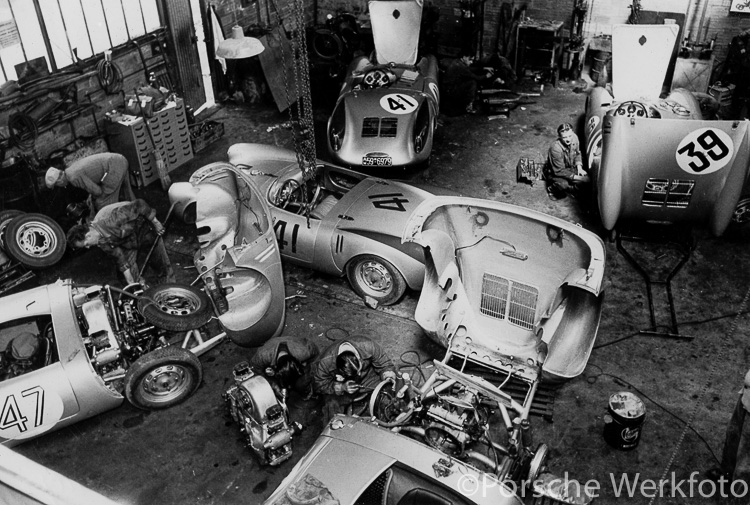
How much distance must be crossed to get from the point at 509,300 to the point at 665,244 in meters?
3.23

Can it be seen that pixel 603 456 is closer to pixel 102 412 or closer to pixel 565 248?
pixel 565 248

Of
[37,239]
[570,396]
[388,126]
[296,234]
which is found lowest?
[570,396]

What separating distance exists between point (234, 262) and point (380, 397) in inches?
74.2

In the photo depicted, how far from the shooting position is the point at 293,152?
856cm

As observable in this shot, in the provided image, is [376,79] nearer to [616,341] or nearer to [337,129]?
[337,129]

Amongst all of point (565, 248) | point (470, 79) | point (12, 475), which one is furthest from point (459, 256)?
point (470, 79)

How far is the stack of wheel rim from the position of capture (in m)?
7.60

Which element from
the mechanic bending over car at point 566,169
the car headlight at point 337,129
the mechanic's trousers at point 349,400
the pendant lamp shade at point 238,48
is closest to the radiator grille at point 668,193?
the mechanic bending over car at point 566,169

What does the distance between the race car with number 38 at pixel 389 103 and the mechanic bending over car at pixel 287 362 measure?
369 centimetres

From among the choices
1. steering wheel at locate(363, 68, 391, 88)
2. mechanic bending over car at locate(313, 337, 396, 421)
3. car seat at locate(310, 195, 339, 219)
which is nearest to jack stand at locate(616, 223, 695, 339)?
mechanic bending over car at locate(313, 337, 396, 421)

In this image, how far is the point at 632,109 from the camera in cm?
901

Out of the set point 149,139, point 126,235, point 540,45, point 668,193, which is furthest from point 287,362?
point 540,45

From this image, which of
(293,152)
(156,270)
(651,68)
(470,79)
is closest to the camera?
(156,270)

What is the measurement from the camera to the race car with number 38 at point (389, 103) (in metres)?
9.04
